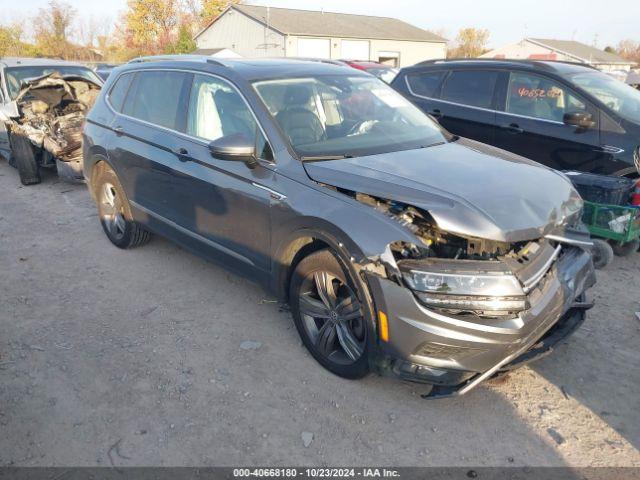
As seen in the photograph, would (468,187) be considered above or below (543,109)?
below

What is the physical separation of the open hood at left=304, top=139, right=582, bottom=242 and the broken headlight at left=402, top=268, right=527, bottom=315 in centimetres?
22

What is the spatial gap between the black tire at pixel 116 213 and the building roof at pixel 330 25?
33171 mm

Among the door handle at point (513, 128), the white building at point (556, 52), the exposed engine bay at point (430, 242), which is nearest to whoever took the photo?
the exposed engine bay at point (430, 242)

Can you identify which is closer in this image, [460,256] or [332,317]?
[460,256]

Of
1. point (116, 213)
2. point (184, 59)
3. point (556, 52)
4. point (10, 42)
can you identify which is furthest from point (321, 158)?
point (556, 52)

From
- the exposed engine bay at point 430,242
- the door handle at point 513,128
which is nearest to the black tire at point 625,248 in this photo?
the door handle at point 513,128

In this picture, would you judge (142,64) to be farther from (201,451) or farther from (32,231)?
(201,451)

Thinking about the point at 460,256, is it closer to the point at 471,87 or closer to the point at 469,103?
the point at 469,103

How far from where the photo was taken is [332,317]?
324 cm

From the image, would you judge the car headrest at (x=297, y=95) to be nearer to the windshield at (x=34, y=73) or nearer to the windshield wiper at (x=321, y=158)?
the windshield wiper at (x=321, y=158)

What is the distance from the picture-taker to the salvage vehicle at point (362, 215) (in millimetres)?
2721

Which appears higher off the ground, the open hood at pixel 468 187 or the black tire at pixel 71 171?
the open hood at pixel 468 187

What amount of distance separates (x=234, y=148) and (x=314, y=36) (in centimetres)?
3681

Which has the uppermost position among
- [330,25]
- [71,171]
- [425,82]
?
[330,25]
